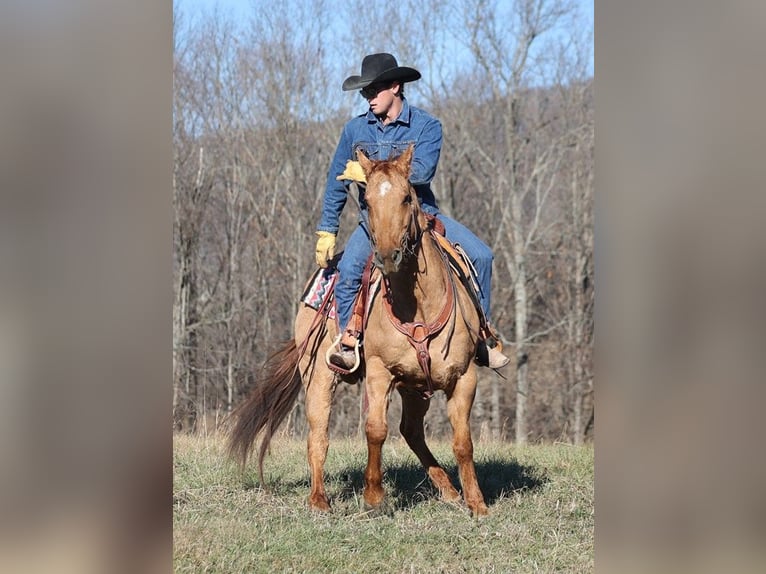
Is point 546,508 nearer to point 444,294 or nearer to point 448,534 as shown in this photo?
point 448,534

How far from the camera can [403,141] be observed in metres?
6.45

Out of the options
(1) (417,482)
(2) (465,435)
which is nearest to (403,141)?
(2) (465,435)

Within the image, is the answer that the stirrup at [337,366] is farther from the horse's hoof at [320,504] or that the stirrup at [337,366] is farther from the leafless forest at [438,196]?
the leafless forest at [438,196]

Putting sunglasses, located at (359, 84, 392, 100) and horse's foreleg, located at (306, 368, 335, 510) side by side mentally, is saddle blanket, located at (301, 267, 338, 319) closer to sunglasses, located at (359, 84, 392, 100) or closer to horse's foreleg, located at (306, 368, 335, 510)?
horse's foreleg, located at (306, 368, 335, 510)

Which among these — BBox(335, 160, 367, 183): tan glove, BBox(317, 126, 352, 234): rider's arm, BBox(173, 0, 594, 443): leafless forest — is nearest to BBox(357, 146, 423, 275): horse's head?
BBox(335, 160, 367, 183): tan glove

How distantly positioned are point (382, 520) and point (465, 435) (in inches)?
32.7

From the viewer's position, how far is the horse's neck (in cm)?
600

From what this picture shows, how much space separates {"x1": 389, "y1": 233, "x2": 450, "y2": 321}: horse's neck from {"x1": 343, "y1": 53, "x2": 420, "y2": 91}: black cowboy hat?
124cm

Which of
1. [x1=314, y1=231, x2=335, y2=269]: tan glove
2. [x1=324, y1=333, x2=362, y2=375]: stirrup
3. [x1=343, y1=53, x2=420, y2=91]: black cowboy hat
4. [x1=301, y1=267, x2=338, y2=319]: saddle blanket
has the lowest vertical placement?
[x1=324, y1=333, x2=362, y2=375]: stirrup

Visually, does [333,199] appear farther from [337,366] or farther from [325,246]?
[337,366]

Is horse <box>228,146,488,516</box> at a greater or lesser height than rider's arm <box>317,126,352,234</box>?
lesser
